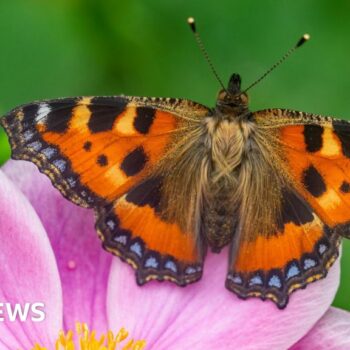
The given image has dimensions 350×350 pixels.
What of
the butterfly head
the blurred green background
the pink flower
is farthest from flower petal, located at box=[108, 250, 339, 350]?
the blurred green background

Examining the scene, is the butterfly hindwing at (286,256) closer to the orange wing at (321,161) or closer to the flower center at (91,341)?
the orange wing at (321,161)

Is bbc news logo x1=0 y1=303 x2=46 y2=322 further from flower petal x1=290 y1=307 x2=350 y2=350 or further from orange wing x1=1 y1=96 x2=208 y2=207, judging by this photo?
flower petal x1=290 y1=307 x2=350 y2=350

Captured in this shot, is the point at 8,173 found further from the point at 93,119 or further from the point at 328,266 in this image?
the point at 328,266

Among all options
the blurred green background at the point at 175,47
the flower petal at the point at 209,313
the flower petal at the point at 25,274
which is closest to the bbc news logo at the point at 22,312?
the flower petal at the point at 25,274

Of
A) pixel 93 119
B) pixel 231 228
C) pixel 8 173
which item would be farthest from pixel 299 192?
pixel 8 173

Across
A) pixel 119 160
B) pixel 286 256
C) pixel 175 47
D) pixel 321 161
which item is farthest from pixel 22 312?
pixel 175 47
